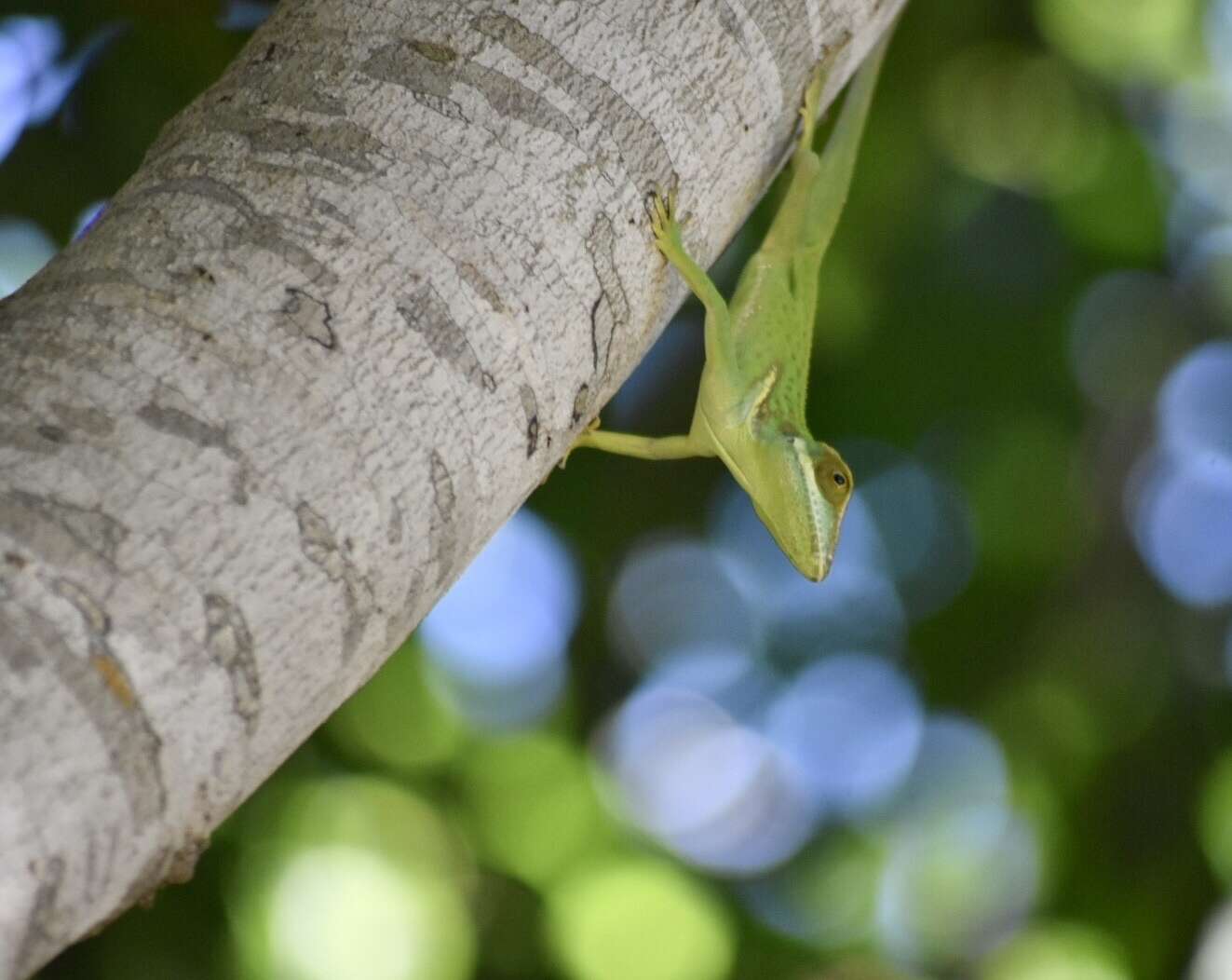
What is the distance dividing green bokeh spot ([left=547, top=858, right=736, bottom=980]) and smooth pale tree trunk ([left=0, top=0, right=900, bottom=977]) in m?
3.75

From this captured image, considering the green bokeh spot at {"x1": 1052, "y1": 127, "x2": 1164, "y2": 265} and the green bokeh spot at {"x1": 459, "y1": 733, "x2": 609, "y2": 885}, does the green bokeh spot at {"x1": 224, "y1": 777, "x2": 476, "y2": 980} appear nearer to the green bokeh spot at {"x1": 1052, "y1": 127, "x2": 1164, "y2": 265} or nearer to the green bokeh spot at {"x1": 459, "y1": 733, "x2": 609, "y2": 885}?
the green bokeh spot at {"x1": 459, "y1": 733, "x2": 609, "y2": 885}

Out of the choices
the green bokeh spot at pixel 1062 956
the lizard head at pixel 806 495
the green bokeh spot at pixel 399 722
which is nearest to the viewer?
the lizard head at pixel 806 495

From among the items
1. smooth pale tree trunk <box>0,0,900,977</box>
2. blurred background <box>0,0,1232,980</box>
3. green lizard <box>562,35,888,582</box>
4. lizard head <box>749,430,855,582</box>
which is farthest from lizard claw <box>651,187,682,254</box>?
blurred background <box>0,0,1232,980</box>

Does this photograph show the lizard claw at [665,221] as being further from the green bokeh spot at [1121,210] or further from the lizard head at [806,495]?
the green bokeh spot at [1121,210]

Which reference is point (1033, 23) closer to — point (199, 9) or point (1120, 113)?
point (1120, 113)

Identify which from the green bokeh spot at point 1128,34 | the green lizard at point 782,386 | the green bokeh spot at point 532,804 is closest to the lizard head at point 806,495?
the green lizard at point 782,386

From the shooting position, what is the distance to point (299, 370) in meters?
1.24

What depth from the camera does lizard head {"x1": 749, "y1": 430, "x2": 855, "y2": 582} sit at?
11.1 feet

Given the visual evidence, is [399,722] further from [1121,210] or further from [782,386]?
[1121,210]

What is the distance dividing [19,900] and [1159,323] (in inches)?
228

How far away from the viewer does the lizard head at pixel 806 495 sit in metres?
3.37

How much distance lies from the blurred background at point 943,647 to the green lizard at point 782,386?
1.61 metres

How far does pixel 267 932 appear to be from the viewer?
4.92m

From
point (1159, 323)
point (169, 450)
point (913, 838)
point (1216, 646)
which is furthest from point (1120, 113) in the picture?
point (169, 450)
